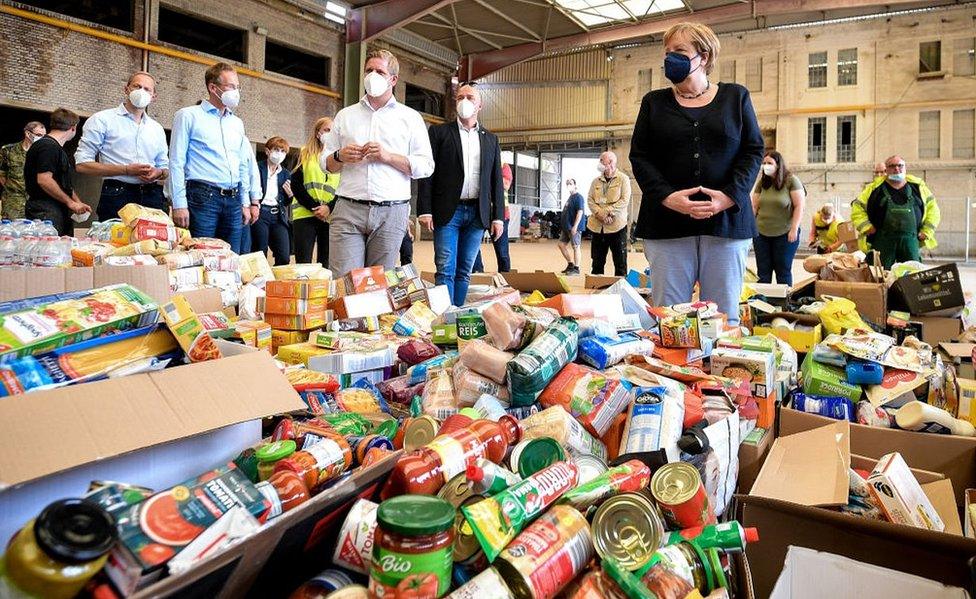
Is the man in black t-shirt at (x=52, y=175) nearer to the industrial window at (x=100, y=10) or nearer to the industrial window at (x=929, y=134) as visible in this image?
the industrial window at (x=100, y=10)

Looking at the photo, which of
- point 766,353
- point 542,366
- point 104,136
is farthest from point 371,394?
point 104,136

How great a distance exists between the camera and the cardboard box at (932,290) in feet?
11.9

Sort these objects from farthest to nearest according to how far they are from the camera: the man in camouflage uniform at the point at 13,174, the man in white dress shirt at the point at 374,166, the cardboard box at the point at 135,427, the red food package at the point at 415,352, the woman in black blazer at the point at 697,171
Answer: the man in camouflage uniform at the point at 13,174, the man in white dress shirt at the point at 374,166, the woman in black blazer at the point at 697,171, the red food package at the point at 415,352, the cardboard box at the point at 135,427

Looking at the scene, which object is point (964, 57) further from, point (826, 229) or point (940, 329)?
point (940, 329)

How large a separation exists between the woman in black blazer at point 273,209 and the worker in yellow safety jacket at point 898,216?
5.22m

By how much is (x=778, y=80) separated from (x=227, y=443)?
1933 centimetres

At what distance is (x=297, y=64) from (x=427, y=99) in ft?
15.3

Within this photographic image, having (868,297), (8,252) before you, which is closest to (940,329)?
(868,297)

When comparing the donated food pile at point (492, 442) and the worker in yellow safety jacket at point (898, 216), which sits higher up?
the worker in yellow safety jacket at point (898, 216)

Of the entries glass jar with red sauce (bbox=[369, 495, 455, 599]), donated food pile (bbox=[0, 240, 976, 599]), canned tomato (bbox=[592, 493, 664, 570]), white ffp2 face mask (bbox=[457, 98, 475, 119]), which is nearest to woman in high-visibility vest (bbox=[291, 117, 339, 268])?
white ffp2 face mask (bbox=[457, 98, 475, 119])

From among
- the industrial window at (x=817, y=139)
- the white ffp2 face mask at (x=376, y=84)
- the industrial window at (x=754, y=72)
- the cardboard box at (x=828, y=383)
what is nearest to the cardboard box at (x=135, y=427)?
the cardboard box at (x=828, y=383)

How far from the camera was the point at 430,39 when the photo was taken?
56.1 ft

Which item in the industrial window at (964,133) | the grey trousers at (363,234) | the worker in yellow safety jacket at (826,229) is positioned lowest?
the grey trousers at (363,234)

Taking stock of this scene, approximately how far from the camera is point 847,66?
55.0 feet
